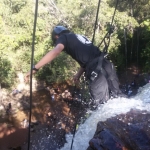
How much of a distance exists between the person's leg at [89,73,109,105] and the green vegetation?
633 cm

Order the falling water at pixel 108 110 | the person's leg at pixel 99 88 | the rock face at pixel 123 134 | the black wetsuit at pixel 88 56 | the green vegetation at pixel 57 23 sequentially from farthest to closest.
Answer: the green vegetation at pixel 57 23 < the falling water at pixel 108 110 < the person's leg at pixel 99 88 < the black wetsuit at pixel 88 56 < the rock face at pixel 123 134

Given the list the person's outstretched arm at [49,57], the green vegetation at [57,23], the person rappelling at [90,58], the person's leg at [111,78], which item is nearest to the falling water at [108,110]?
the person's leg at [111,78]

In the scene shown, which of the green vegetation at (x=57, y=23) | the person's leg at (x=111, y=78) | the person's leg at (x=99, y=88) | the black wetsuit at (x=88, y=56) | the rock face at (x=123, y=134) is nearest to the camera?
the rock face at (x=123, y=134)

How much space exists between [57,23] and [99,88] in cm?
796

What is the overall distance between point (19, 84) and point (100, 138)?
748 cm

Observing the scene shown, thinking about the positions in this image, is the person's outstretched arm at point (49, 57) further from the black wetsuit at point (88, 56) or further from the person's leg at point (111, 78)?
the person's leg at point (111, 78)

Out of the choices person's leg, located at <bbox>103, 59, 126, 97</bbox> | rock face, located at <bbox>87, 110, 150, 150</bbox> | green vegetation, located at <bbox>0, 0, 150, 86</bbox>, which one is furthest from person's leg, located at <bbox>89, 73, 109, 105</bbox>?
green vegetation, located at <bbox>0, 0, 150, 86</bbox>

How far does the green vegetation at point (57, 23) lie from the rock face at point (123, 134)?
6.65m

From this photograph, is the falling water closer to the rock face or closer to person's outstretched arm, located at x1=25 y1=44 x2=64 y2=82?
the rock face

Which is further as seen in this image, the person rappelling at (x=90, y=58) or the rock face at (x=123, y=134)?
the person rappelling at (x=90, y=58)

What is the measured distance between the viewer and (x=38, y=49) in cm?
966

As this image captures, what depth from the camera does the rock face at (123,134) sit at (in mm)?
2439

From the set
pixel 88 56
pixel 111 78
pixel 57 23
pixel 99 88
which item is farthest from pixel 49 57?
pixel 57 23

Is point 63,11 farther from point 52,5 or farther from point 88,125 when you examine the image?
point 88,125
